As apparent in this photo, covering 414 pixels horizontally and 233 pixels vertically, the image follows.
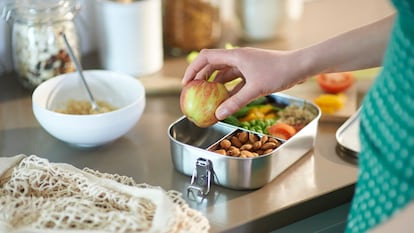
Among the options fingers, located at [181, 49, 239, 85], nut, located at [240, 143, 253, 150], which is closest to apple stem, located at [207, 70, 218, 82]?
fingers, located at [181, 49, 239, 85]

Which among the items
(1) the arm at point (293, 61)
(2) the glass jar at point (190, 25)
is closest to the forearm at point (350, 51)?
(1) the arm at point (293, 61)

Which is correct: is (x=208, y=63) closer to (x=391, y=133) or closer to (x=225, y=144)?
(x=225, y=144)

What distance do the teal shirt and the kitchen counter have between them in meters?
0.18

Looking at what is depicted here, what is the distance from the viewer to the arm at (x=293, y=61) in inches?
39.4

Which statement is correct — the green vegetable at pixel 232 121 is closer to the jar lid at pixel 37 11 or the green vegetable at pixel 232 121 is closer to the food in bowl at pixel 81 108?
the food in bowl at pixel 81 108

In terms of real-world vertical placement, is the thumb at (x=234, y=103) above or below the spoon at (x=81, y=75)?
above

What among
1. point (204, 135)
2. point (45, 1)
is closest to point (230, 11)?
point (45, 1)

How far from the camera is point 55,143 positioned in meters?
1.22

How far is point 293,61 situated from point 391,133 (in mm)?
247

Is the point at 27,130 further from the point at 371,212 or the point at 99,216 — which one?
the point at 371,212

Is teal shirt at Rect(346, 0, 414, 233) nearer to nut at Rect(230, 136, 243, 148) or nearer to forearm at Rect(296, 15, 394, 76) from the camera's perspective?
forearm at Rect(296, 15, 394, 76)

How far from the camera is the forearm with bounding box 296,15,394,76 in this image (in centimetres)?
98

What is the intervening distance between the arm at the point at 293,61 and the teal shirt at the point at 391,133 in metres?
0.15

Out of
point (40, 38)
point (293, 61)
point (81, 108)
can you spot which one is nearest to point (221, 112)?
point (293, 61)
